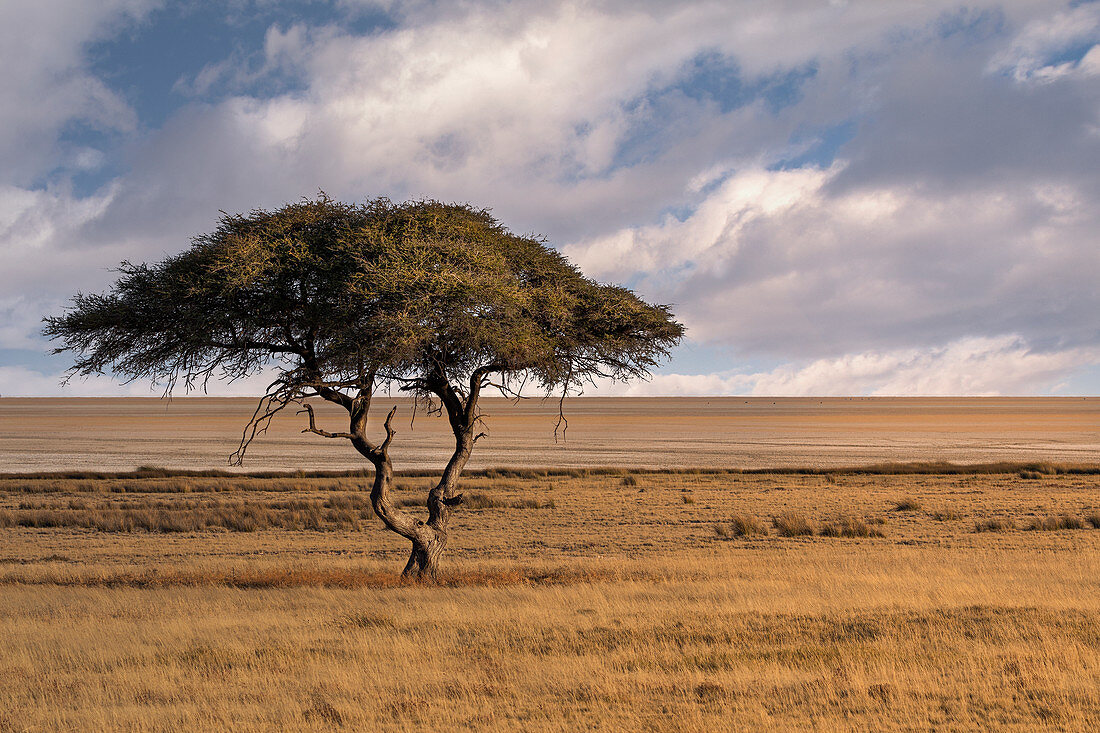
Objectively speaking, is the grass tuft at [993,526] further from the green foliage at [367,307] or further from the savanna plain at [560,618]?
the green foliage at [367,307]

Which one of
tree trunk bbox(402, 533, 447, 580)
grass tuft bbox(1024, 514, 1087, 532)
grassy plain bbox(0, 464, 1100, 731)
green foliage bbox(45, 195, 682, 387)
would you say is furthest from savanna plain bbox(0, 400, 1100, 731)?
green foliage bbox(45, 195, 682, 387)

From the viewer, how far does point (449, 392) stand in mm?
18422

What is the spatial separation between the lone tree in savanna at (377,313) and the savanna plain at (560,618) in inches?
150

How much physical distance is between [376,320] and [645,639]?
22.9ft

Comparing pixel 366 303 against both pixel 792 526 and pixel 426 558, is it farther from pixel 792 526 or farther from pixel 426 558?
pixel 792 526

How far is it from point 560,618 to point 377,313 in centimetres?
611

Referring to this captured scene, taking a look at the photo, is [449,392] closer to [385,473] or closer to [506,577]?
[385,473]

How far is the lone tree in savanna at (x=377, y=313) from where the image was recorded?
1562 centimetres

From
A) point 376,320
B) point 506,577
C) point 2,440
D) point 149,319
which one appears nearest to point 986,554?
point 506,577

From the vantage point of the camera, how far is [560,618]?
46.5ft

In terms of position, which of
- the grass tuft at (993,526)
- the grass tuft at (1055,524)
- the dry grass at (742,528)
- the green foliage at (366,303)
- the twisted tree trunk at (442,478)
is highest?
the green foliage at (366,303)

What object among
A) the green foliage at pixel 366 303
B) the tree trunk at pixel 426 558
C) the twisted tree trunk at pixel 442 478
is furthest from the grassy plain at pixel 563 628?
the green foliage at pixel 366 303

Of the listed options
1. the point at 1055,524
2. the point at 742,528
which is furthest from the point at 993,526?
the point at 742,528

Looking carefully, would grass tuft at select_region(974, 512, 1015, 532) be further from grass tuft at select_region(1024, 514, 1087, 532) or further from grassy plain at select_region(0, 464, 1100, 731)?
grass tuft at select_region(1024, 514, 1087, 532)
